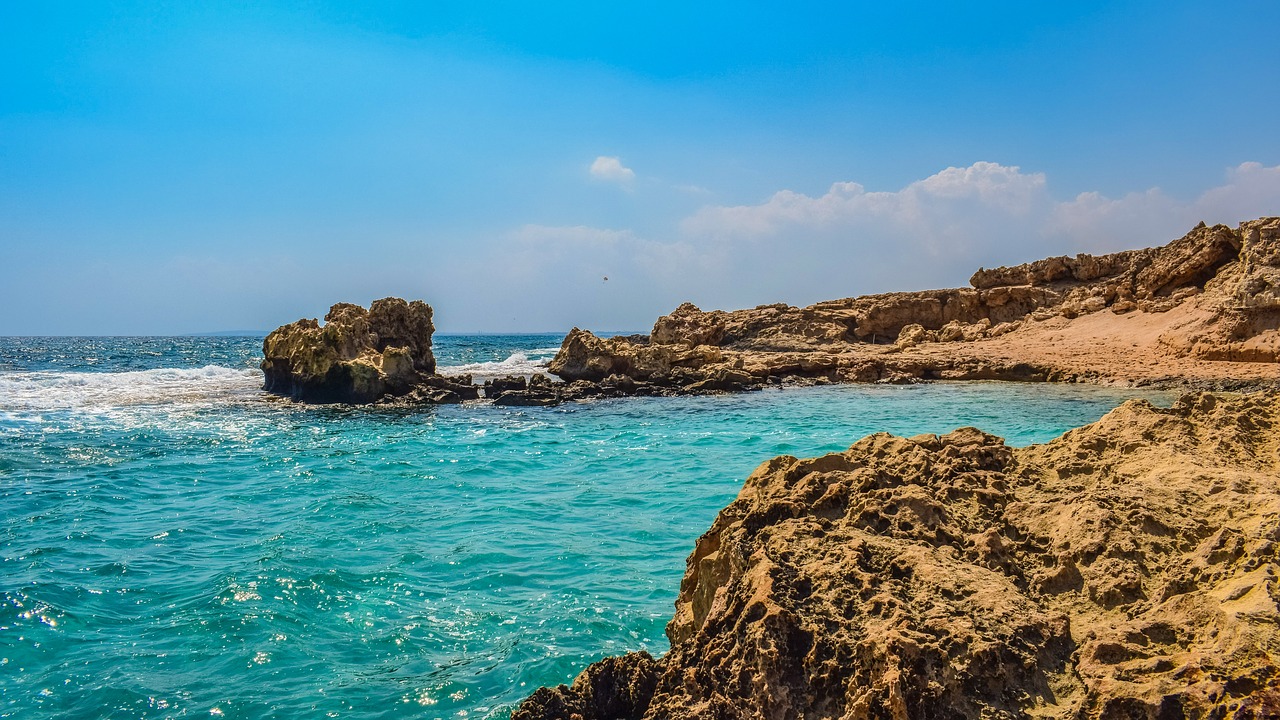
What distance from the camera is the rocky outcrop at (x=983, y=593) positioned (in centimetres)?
216

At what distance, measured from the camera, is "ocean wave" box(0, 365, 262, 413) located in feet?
68.8

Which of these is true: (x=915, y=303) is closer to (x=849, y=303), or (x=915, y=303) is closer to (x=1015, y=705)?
(x=849, y=303)

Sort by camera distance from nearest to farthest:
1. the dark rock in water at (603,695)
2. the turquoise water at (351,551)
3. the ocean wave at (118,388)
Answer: the dark rock in water at (603,695) → the turquoise water at (351,551) → the ocean wave at (118,388)

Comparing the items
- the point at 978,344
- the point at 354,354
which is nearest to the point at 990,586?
the point at 354,354

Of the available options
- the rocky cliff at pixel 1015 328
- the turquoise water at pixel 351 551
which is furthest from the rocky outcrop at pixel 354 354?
the rocky cliff at pixel 1015 328

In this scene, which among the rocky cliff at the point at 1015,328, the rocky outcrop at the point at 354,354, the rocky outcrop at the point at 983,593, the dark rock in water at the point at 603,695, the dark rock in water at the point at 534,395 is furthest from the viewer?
the rocky outcrop at the point at 354,354

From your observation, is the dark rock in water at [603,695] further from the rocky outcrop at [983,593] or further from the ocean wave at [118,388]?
the ocean wave at [118,388]

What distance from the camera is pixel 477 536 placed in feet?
24.6

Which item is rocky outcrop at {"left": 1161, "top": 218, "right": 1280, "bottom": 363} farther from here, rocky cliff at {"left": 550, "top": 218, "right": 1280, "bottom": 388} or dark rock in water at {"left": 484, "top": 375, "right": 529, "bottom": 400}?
dark rock in water at {"left": 484, "top": 375, "right": 529, "bottom": 400}

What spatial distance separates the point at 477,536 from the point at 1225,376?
19.6 meters

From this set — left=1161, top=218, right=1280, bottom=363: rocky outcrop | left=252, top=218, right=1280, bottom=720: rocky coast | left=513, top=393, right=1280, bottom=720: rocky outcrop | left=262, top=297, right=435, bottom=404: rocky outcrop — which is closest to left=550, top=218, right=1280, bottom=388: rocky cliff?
left=1161, top=218, right=1280, bottom=363: rocky outcrop

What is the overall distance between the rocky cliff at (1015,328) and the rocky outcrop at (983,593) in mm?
19503

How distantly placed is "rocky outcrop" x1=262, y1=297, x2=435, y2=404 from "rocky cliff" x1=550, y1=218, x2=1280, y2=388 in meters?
5.36

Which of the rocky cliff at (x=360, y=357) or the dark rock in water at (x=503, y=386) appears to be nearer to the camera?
the rocky cliff at (x=360, y=357)
